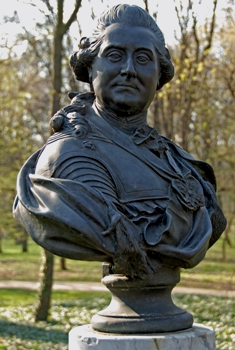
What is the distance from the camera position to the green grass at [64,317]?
752 cm

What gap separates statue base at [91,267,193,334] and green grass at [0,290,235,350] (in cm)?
371

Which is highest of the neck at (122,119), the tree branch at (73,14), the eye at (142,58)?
the tree branch at (73,14)

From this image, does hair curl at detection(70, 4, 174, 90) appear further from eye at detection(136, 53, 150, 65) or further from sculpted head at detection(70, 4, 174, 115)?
eye at detection(136, 53, 150, 65)

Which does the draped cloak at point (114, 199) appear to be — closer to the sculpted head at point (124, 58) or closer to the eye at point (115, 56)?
the sculpted head at point (124, 58)

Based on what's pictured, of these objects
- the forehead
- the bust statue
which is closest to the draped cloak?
the bust statue

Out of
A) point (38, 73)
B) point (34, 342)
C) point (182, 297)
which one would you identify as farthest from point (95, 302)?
point (38, 73)

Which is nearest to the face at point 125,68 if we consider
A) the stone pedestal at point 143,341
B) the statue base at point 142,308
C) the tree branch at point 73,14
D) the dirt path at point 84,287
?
the statue base at point 142,308

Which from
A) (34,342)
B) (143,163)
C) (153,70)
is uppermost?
(153,70)

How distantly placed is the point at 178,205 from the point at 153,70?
93cm

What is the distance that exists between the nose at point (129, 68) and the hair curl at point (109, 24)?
27cm

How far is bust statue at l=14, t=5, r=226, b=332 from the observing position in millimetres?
3273

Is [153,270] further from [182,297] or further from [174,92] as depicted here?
[174,92]

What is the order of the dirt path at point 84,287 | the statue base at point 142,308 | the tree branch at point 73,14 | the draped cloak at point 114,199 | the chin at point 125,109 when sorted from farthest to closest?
1. the dirt path at point 84,287
2. the tree branch at point 73,14
3. the chin at point 125,109
4. the statue base at point 142,308
5. the draped cloak at point 114,199

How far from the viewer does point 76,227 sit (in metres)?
3.17
